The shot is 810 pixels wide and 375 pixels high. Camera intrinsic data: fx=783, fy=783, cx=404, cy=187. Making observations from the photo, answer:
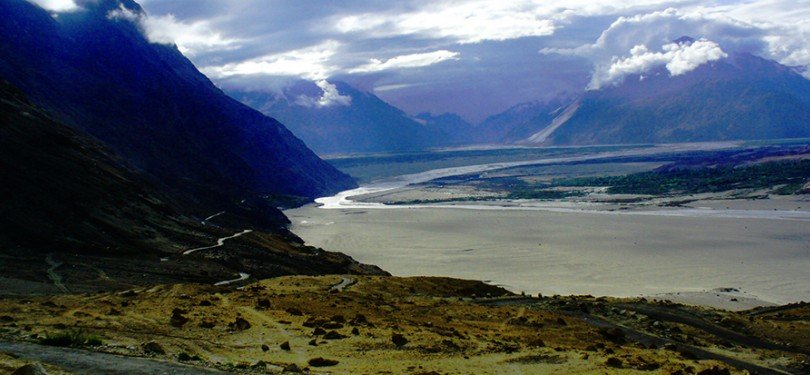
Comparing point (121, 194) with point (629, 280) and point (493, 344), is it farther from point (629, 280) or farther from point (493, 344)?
point (493, 344)

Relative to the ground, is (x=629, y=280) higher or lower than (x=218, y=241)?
lower

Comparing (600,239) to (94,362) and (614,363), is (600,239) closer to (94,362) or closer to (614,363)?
(614,363)

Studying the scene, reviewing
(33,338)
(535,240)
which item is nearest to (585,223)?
(535,240)

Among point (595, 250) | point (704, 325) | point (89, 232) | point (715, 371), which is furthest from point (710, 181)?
point (715, 371)

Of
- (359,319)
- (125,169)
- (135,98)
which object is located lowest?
(359,319)

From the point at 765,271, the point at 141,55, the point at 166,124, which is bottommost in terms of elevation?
the point at 765,271

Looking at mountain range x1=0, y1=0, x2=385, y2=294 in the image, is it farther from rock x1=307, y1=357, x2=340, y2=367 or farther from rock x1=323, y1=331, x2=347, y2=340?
rock x1=307, y1=357, x2=340, y2=367

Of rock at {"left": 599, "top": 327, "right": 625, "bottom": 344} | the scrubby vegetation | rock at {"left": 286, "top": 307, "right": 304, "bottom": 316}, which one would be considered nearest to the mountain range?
rock at {"left": 286, "top": 307, "right": 304, "bottom": 316}

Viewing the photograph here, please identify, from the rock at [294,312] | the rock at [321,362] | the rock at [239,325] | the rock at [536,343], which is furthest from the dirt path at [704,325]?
the rock at [239,325]
